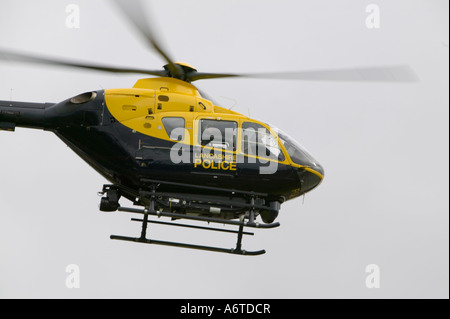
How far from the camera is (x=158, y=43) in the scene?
13.0m

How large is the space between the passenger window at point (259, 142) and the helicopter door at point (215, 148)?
0.22 metres

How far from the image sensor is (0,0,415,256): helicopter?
13.3 metres

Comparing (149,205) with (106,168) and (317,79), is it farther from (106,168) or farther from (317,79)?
(317,79)

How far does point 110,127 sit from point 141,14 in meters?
2.46

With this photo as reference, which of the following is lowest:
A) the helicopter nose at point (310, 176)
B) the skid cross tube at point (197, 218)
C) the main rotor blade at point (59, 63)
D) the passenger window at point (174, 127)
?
the skid cross tube at point (197, 218)

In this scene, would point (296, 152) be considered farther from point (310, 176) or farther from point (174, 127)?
point (174, 127)

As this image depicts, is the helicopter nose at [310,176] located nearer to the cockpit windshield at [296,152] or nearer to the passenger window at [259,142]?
the cockpit windshield at [296,152]

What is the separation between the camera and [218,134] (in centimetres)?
1348

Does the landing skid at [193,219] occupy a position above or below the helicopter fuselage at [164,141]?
below

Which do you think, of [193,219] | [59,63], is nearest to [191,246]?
[193,219]

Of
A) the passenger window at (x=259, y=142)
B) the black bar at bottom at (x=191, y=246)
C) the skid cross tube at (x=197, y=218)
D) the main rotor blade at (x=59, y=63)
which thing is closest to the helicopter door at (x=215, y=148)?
the passenger window at (x=259, y=142)

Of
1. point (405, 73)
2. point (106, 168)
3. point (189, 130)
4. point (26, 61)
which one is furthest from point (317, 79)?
point (26, 61)

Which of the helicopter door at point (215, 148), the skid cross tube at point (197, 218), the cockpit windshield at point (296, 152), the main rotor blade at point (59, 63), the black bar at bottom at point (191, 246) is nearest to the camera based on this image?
the main rotor blade at point (59, 63)

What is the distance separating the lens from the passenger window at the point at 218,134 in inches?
528
